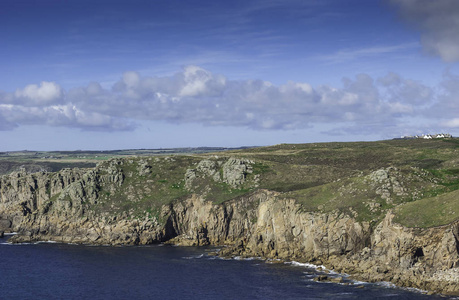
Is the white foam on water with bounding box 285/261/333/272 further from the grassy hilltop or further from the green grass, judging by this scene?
the green grass

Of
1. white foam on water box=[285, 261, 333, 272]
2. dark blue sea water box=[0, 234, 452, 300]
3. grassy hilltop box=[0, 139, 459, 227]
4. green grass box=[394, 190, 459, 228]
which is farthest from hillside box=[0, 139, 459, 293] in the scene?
dark blue sea water box=[0, 234, 452, 300]

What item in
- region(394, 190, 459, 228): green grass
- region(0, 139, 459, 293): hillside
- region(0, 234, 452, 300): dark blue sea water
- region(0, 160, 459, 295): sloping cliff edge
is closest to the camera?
region(0, 160, 459, 295): sloping cliff edge

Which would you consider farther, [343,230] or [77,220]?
[77,220]

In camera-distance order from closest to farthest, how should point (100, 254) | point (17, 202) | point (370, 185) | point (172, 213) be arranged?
point (370, 185)
point (100, 254)
point (172, 213)
point (17, 202)

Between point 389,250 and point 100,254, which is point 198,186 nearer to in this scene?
point 100,254

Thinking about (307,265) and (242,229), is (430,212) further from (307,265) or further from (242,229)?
(242,229)

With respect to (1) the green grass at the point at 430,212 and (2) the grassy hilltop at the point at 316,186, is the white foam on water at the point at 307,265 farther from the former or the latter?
(1) the green grass at the point at 430,212

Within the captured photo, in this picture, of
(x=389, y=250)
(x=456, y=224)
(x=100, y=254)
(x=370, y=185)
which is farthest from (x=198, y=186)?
(x=456, y=224)
